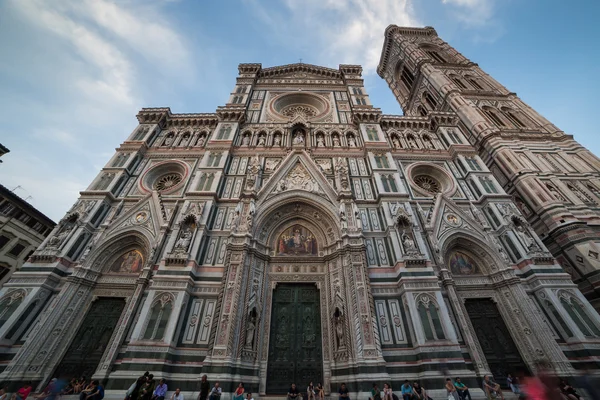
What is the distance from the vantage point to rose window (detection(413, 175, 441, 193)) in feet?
48.7

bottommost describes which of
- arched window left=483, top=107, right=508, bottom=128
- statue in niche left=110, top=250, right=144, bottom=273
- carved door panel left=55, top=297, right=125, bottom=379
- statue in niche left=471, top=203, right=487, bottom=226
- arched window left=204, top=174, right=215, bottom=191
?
carved door panel left=55, top=297, right=125, bottom=379

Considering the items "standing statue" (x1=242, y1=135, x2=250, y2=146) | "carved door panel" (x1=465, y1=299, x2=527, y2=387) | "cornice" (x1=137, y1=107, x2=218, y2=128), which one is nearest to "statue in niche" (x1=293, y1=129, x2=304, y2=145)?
"standing statue" (x1=242, y1=135, x2=250, y2=146)

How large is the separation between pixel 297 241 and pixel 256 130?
8.56 metres

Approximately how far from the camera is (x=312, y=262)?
37.7 ft

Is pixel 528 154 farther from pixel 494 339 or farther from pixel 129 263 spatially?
pixel 129 263

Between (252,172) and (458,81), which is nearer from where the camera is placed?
(252,172)

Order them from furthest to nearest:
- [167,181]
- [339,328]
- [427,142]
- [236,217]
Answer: [427,142] → [167,181] → [236,217] → [339,328]

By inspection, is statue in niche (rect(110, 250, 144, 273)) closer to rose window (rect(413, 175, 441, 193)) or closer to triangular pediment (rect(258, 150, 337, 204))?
triangular pediment (rect(258, 150, 337, 204))

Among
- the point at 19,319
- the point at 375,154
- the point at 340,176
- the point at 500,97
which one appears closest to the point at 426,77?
the point at 500,97

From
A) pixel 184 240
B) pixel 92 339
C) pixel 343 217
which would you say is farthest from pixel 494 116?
pixel 92 339

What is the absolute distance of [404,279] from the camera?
980 centimetres

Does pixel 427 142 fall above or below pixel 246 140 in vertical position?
above

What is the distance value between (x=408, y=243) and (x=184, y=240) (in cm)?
950

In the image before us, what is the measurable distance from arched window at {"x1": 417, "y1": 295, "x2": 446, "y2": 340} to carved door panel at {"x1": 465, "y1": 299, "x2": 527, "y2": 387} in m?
2.37
